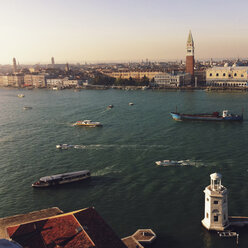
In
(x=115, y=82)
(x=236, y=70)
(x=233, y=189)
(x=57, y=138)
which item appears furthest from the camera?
(x=115, y=82)

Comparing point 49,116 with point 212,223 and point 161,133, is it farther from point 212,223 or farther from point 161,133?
point 212,223

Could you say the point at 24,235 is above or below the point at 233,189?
above

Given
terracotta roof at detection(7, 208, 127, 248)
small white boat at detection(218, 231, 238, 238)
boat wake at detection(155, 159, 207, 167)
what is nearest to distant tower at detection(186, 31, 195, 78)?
boat wake at detection(155, 159, 207, 167)

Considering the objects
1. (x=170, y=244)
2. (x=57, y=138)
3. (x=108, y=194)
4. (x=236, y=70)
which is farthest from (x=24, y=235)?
(x=236, y=70)

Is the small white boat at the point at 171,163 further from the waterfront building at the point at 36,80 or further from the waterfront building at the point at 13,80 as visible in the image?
the waterfront building at the point at 13,80

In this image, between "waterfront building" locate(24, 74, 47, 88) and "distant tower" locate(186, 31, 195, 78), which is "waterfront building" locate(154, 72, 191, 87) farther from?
"waterfront building" locate(24, 74, 47, 88)

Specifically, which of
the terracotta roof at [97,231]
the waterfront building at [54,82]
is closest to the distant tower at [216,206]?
the terracotta roof at [97,231]

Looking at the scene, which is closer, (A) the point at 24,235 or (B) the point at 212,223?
(A) the point at 24,235
